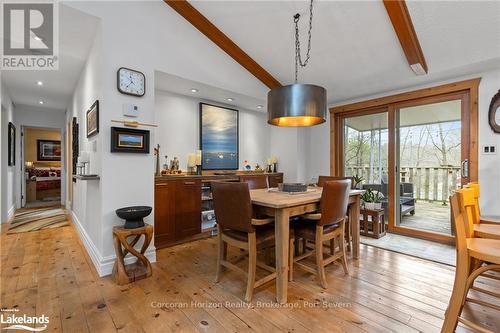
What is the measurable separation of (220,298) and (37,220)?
4.69 m

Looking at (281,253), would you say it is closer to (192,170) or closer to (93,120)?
(192,170)

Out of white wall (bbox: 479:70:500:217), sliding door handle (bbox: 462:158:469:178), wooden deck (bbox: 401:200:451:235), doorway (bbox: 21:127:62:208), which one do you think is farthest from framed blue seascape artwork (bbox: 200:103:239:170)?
doorway (bbox: 21:127:62:208)

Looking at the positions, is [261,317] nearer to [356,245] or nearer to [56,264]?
[356,245]

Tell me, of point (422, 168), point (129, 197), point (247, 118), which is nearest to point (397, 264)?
point (422, 168)

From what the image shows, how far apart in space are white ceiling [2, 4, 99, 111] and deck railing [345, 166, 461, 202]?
479 centimetres

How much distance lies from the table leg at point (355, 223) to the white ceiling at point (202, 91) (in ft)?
7.99

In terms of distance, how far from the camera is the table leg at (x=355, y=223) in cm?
282

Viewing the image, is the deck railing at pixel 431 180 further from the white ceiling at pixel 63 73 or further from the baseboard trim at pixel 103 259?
the white ceiling at pixel 63 73

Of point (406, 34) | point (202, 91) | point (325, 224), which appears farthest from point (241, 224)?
point (406, 34)

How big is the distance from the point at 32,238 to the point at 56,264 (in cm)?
140

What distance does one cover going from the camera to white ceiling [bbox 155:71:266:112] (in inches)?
127

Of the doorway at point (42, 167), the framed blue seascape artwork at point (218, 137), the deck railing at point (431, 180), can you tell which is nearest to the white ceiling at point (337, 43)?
the framed blue seascape artwork at point (218, 137)

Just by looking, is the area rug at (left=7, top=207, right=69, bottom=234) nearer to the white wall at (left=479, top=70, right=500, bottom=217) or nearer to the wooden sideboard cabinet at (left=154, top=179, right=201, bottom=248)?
the wooden sideboard cabinet at (left=154, top=179, right=201, bottom=248)

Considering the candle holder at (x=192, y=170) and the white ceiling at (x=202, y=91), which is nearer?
the white ceiling at (x=202, y=91)
